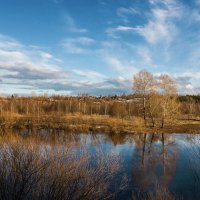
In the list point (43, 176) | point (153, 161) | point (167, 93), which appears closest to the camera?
point (43, 176)

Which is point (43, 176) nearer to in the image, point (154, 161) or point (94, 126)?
point (154, 161)

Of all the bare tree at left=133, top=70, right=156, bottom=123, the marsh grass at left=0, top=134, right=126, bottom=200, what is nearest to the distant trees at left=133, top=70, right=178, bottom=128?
the bare tree at left=133, top=70, right=156, bottom=123

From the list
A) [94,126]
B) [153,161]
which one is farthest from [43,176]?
[94,126]

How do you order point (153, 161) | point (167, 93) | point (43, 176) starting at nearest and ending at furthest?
point (43, 176) → point (153, 161) → point (167, 93)

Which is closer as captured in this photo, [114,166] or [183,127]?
[114,166]

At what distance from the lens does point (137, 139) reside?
113ft

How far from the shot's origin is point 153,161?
23.6 metres

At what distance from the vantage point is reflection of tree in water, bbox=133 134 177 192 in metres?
17.8

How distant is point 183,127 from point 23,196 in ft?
130

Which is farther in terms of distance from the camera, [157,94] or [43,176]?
[157,94]

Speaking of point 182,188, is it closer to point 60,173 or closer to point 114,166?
point 114,166

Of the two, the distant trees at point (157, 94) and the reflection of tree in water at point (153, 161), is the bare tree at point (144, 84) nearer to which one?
the distant trees at point (157, 94)

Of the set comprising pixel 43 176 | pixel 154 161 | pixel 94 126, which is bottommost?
pixel 154 161

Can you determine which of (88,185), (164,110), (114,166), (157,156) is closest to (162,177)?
(157,156)
